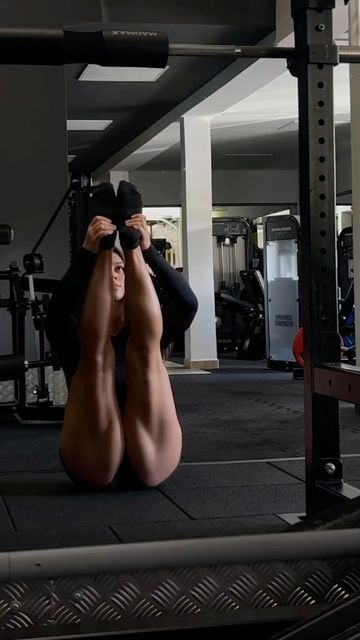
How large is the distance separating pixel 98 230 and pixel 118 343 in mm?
449

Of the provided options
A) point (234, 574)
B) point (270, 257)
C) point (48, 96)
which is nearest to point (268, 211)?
point (270, 257)

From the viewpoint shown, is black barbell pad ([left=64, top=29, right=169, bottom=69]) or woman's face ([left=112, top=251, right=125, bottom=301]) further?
woman's face ([left=112, top=251, right=125, bottom=301])

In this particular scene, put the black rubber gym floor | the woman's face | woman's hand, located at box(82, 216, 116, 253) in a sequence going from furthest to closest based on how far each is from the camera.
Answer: the woman's face → woman's hand, located at box(82, 216, 116, 253) → the black rubber gym floor

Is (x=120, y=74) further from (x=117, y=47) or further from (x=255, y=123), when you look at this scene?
(x=117, y=47)

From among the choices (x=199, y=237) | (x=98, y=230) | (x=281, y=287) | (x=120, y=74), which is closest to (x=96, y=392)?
(x=98, y=230)

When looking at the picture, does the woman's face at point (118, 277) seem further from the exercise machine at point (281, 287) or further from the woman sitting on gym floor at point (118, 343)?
the exercise machine at point (281, 287)

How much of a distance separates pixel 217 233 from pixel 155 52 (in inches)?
371

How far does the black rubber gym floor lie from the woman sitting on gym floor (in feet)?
0.46

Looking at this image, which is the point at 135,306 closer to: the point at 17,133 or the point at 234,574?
the point at 234,574

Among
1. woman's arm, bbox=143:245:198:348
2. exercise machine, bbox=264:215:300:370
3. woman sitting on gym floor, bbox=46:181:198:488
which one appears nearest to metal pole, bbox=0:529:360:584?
woman sitting on gym floor, bbox=46:181:198:488

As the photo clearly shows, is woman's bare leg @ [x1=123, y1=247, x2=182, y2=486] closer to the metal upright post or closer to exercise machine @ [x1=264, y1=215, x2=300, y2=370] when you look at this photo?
the metal upright post

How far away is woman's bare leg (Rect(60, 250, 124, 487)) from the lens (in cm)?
260

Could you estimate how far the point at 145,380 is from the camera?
2.65m

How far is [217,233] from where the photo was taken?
36.6ft
